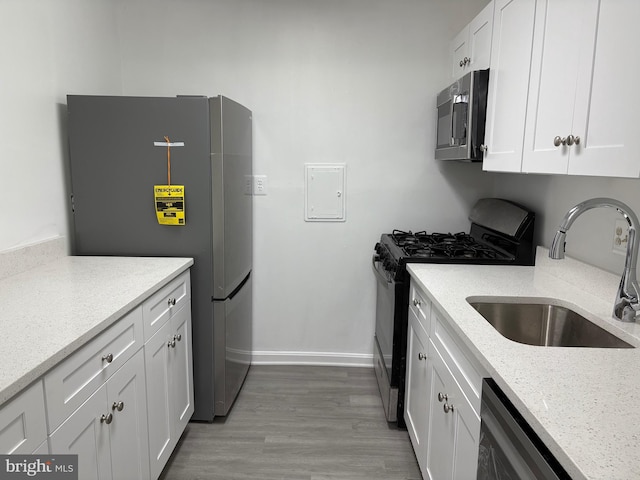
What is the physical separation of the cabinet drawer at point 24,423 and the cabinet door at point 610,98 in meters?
1.57

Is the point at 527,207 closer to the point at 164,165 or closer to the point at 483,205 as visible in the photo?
the point at 483,205

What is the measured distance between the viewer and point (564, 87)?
146cm

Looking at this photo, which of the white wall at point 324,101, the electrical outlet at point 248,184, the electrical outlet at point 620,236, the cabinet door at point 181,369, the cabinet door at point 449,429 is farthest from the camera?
the white wall at point 324,101

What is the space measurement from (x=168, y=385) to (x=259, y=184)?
145cm

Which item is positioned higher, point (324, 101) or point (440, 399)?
point (324, 101)

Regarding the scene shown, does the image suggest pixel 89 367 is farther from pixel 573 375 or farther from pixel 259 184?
pixel 259 184

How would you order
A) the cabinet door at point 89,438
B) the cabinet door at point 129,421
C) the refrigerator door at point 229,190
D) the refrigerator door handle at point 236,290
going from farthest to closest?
1. the refrigerator door handle at point 236,290
2. the refrigerator door at point 229,190
3. the cabinet door at point 129,421
4. the cabinet door at point 89,438

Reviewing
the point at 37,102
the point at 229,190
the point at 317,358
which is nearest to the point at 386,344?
the point at 317,358

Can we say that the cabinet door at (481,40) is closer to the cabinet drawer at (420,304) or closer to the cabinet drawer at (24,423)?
the cabinet drawer at (420,304)

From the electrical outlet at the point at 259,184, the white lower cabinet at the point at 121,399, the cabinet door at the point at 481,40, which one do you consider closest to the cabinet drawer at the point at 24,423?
the white lower cabinet at the point at 121,399

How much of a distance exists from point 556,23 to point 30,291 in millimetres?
2070

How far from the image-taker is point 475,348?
125 cm

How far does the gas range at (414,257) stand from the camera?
2297mm

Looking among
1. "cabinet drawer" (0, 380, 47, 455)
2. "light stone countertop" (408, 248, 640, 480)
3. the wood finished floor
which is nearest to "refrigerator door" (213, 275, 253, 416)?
the wood finished floor
